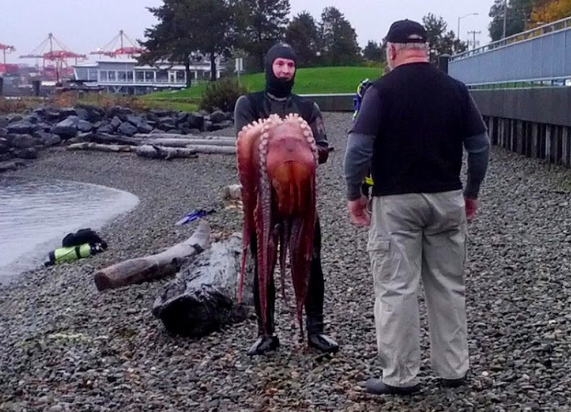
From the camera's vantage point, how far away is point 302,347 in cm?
711

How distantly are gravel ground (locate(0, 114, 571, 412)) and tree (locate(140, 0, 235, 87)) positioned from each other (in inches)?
2934

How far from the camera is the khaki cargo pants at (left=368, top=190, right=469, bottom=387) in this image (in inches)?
224

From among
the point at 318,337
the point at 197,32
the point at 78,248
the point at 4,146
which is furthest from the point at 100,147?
the point at 197,32

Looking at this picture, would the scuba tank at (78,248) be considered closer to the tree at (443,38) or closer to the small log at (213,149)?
the small log at (213,149)

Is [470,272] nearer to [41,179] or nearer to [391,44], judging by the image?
[391,44]

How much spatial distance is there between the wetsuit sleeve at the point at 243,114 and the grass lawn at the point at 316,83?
5866 cm

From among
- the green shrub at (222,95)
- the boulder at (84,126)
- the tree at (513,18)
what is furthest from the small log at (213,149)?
the tree at (513,18)

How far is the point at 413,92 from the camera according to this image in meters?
5.64

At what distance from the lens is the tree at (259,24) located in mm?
88625

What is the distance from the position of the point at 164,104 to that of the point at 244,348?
5665 centimetres

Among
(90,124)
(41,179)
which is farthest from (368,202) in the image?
(90,124)

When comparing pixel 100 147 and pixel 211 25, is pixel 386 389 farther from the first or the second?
pixel 211 25

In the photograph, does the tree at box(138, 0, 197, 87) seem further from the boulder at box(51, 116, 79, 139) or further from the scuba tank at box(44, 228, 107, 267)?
the scuba tank at box(44, 228, 107, 267)

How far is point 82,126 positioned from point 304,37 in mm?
57419
